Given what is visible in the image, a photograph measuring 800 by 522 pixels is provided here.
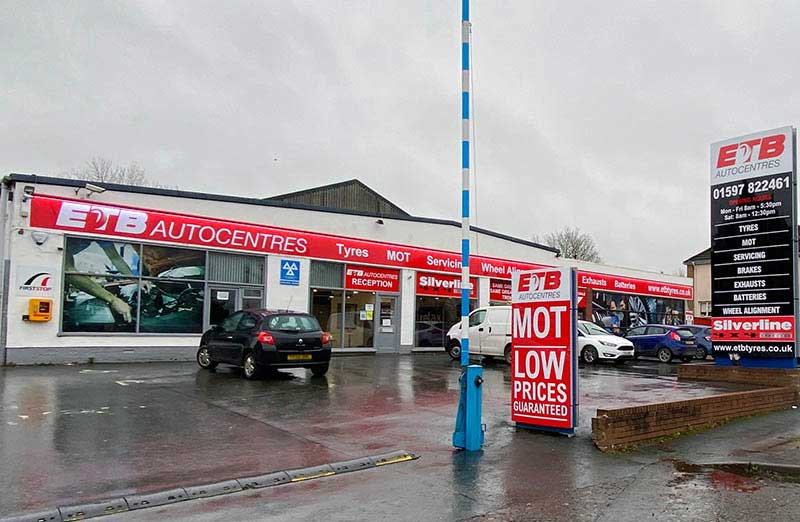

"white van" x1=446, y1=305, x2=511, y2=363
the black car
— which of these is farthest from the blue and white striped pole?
"white van" x1=446, y1=305, x2=511, y2=363

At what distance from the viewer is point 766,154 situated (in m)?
14.9

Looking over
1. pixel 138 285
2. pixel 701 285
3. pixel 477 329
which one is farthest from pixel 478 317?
pixel 701 285

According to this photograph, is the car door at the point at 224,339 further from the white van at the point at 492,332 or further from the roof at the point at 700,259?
the roof at the point at 700,259

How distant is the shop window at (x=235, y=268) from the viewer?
20.3m

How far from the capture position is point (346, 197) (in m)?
43.8

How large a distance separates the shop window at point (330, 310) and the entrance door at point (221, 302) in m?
2.93

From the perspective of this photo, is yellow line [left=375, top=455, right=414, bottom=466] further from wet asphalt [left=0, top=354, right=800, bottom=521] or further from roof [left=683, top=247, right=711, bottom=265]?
roof [left=683, top=247, right=711, bottom=265]

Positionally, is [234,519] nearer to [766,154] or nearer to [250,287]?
[766,154]

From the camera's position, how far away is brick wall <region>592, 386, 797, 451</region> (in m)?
8.11

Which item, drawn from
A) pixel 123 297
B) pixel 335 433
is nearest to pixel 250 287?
pixel 123 297

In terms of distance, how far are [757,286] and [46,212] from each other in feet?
58.3

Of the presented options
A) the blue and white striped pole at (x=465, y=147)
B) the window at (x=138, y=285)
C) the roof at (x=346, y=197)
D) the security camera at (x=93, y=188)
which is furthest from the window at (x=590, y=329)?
the roof at (x=346, y=197)

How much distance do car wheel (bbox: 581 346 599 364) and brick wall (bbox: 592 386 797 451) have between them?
33.6 ft

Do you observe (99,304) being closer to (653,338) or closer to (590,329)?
(590,329)
